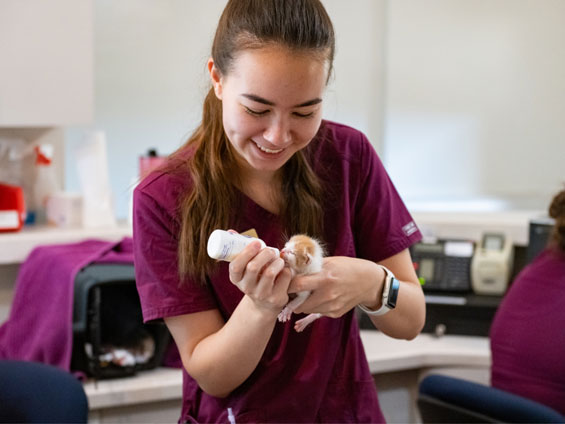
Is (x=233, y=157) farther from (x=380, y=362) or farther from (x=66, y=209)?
(x=66, y=209)

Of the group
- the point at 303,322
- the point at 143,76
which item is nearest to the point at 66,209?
the point at 143,76

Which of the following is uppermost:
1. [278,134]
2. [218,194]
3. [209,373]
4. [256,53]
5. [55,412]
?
[256,53]

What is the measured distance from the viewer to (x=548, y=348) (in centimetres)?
210

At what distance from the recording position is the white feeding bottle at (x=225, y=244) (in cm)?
107

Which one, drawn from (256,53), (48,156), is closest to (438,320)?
(48,156)

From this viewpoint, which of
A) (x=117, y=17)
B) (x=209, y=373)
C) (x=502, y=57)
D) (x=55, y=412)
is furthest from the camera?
(x=502, y=57)

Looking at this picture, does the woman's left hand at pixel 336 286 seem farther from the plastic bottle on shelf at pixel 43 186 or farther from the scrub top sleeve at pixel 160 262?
the plastic bottle on shelf at pixel 43 186

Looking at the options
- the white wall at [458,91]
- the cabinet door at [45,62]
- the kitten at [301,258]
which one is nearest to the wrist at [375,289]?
the kitten at [301,258]

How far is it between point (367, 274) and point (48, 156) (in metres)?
1.77

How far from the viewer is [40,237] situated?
2545 mm

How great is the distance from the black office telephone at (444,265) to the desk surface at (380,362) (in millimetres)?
174

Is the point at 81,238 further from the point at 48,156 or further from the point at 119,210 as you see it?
the point at 119,210

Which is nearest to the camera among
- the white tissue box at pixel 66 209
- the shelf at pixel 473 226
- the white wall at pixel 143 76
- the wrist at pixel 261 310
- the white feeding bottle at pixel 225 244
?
the white feeding bottle at pixel 225 244

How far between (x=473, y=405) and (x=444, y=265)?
0.90 meters
